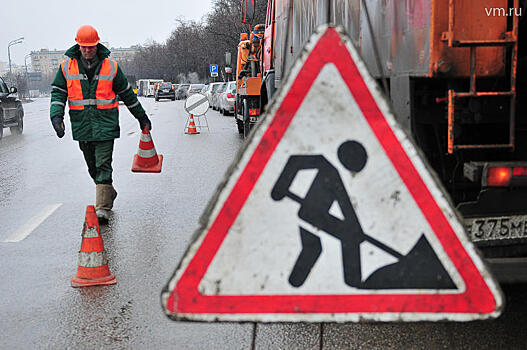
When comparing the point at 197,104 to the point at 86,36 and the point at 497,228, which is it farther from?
the point at 497,228

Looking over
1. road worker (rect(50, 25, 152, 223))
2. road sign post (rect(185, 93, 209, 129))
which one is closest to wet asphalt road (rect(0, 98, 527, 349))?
road worker (rect(50, 25, 152, 223))

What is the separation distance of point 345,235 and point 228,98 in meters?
29.2

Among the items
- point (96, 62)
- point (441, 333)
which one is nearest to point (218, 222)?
point (441, 333)

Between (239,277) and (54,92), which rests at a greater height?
(54,92)

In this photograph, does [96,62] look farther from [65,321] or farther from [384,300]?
[384,300]

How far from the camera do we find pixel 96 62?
7.53m

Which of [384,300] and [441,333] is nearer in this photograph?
[384,300]

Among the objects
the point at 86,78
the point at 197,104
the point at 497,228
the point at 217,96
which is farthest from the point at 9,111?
the point at 497,228

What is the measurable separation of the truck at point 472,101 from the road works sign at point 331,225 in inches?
56.0

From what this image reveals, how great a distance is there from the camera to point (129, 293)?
514 centimetres

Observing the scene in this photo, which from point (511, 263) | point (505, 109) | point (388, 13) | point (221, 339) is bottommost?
point (221, 339)

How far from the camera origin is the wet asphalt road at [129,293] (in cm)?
412

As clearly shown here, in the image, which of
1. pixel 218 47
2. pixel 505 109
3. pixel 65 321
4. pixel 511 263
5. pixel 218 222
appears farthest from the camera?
pixel 218 47

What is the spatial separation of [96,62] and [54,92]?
59 cm
